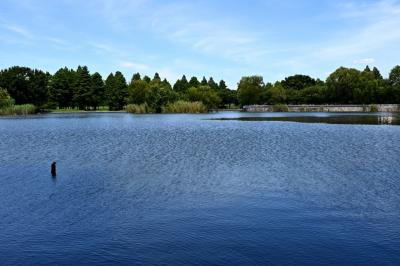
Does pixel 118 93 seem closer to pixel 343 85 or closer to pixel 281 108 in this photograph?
pixel 281 108

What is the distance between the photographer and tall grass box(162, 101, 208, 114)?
142750mm

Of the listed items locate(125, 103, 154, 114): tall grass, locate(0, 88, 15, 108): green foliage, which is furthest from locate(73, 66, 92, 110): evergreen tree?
locate(0, 88, 15, 108): green foliage

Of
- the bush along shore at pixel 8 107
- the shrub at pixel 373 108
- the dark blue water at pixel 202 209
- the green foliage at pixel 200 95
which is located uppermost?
the green foliage at pixel 200 95

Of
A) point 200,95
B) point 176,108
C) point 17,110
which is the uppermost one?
point 200,95

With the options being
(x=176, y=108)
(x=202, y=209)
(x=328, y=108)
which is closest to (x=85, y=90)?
(x=176, y=108)

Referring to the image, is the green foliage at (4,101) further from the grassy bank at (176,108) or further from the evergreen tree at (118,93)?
the evergreen tree at (118,93)

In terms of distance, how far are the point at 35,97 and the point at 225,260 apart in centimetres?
15606

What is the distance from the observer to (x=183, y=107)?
14312cm

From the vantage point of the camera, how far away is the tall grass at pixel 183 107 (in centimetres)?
14275

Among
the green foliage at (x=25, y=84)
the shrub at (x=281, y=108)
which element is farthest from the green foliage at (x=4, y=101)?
the shrub at (x=281, y=108)

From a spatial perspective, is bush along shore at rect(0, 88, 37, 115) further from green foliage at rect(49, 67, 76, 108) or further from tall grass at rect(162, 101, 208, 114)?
tall grass at rect(162, 101, 208, 114)

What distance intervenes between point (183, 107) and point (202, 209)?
409 ft

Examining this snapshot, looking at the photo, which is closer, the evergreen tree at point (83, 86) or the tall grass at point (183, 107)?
the tall grass at point (183, 107)

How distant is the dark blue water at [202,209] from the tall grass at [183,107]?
106 meters
